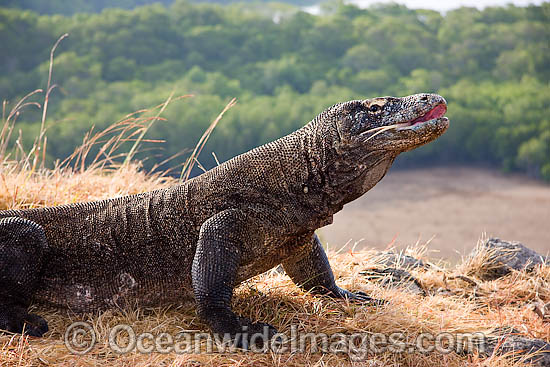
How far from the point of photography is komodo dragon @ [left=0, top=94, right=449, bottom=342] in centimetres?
235

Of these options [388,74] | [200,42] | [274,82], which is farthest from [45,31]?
[388,74]

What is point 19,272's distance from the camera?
2516 mm

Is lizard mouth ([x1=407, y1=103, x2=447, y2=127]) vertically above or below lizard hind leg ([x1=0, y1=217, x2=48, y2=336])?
above

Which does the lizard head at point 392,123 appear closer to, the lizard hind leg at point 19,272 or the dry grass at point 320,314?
the dry grass at point 320,314

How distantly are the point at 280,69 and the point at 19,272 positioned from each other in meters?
8.16

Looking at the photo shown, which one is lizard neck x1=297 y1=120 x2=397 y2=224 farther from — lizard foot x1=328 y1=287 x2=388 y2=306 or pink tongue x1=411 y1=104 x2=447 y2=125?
lizard foot x1=328 y1=287 x2=388 y2=306

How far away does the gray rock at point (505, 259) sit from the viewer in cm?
424

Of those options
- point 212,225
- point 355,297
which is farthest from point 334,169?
point 355,297

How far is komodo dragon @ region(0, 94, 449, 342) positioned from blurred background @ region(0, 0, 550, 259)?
13.0 ft

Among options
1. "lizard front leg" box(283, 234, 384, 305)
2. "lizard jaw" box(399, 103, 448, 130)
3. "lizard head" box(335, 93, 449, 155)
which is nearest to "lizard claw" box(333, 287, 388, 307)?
"lizard front leg" box(283, 234, 384, 305)

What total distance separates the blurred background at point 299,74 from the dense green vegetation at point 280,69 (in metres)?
0.03

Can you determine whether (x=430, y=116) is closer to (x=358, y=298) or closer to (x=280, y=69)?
(x=358, y=298)

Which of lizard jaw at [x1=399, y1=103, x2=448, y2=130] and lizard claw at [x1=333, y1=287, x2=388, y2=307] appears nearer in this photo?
lizard jaw at [x1=399, y1=103, x2=448, y2=130]

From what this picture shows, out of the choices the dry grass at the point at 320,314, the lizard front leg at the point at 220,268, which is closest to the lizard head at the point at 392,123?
the lizard front leg at the point at 220,268
